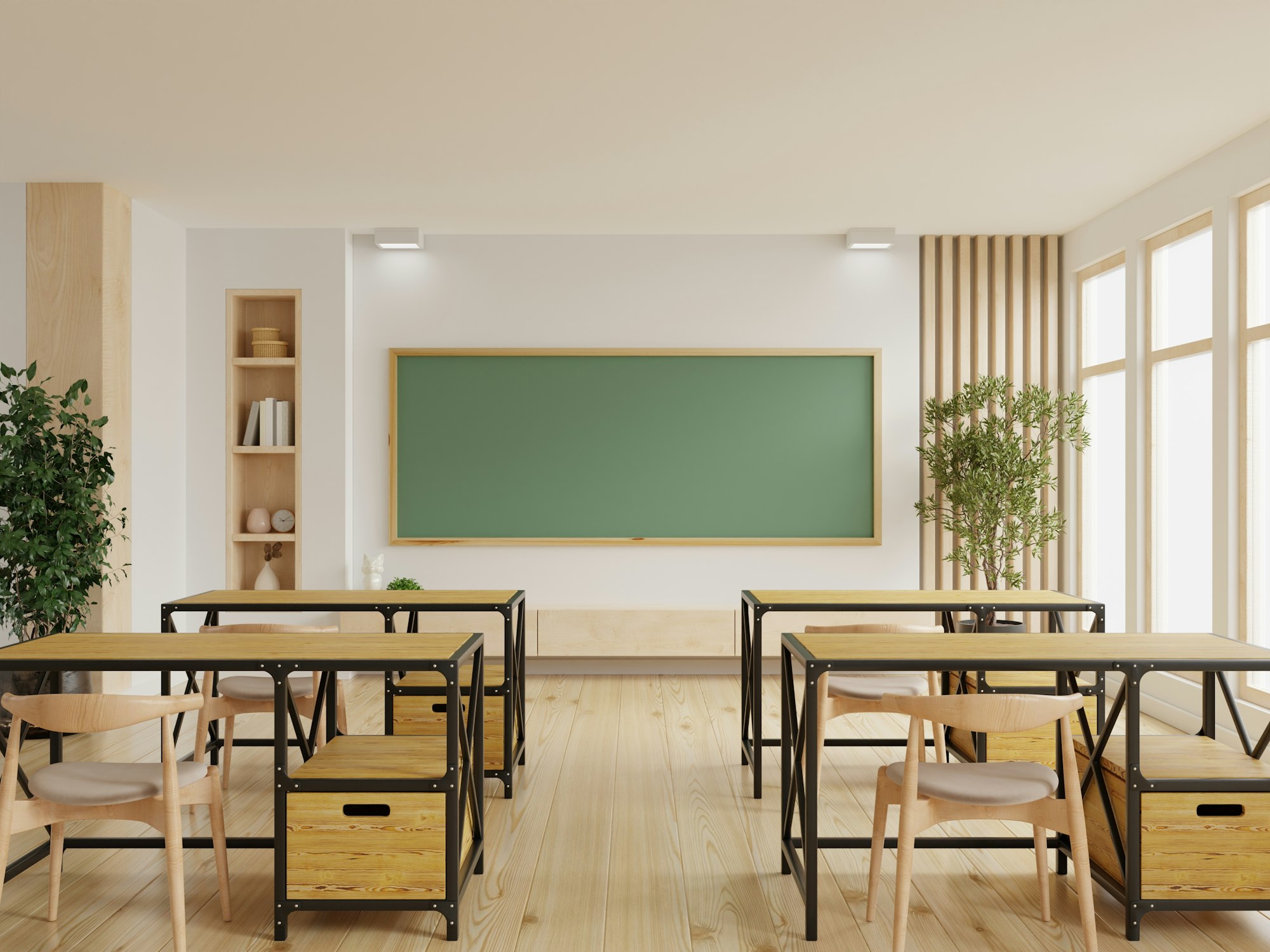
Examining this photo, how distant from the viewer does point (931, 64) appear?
12.2 feet

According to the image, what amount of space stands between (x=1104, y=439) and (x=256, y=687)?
17.5 feet

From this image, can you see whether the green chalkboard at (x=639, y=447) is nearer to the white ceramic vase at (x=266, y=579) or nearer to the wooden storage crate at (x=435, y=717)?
the white ceramic vase at (x=266, y=579)

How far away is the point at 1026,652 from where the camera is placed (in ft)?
9.16

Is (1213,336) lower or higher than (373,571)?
higher

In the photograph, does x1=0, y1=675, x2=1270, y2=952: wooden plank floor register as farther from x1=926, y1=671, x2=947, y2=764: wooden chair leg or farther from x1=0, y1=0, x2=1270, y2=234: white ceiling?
x1=0, y1=0, x2=1270, y2=234: white ceiling

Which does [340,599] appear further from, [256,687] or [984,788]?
[984,788]

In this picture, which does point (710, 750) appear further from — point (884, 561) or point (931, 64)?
point (931, 64)

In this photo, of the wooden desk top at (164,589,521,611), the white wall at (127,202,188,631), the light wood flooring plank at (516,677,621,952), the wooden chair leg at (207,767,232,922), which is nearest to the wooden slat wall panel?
the light wood flooring plank at (516,677,621,952)

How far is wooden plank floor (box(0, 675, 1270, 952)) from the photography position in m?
2.60

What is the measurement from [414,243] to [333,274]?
0.61m

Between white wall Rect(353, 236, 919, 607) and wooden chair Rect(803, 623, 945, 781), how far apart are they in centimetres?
259

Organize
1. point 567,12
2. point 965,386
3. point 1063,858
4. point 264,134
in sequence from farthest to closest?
1. point 965,386
2. point 264,134
3. point 567,12
4. point 1063,858

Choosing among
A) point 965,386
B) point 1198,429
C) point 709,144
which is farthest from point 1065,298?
point 709,144

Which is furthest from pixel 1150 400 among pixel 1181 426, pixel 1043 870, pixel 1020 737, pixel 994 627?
pixel 1043 870
